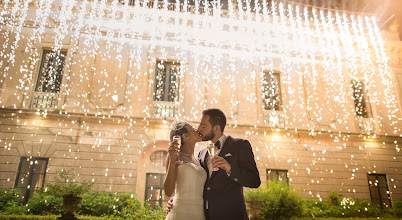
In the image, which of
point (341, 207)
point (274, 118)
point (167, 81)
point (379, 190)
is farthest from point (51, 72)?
point (379, 190)

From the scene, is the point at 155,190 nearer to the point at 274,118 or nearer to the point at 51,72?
the point at 274,118

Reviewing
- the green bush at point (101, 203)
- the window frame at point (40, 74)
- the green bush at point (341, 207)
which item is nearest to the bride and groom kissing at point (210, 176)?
the green bush at point (101, 203)

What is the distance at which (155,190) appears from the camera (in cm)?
1094

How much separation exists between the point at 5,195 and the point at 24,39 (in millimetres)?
6363

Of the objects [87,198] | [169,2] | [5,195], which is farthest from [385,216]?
[5,195]

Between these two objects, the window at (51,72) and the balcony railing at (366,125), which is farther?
the balcony railing at (366,125)

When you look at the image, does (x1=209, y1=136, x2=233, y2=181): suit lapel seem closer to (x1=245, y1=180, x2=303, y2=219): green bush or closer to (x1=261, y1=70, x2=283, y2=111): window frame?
(x1=245, y1=180, x2=303, y2=219): green bush

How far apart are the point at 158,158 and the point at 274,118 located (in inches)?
220

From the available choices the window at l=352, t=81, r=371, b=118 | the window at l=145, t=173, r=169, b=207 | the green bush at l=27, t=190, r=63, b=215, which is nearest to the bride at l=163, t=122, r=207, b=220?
the green bush at l=27, t=190, r=63, b=215

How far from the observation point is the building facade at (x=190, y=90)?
10.5 metres

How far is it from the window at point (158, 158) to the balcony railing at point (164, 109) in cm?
159

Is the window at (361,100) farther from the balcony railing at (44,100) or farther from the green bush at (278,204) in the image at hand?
the balcony railing at (44,100)

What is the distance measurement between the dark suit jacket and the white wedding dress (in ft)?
0.27

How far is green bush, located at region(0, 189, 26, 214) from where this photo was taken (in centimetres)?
833
